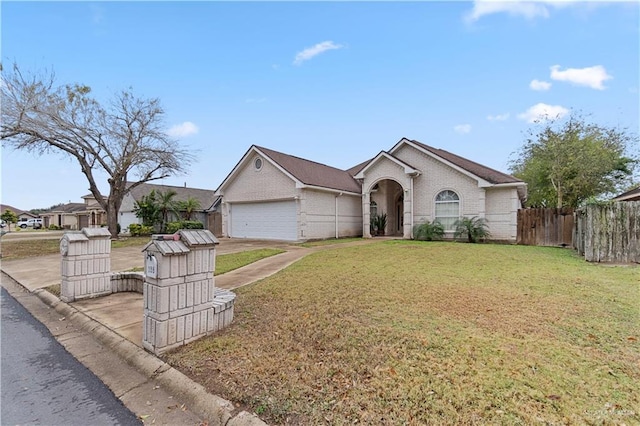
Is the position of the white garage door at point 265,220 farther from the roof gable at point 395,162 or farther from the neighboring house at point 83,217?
the neighboring house at point 83,217

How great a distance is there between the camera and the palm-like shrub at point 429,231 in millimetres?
16016

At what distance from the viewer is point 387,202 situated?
20.0m

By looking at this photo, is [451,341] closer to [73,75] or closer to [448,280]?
[448,280]

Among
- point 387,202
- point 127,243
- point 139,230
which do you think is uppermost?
point 387,202

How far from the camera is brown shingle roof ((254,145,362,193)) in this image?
57.8ft

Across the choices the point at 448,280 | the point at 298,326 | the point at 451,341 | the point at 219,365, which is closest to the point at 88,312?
the point at 219,365

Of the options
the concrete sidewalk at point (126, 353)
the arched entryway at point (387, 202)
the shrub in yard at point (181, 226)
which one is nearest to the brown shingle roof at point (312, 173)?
the arched entryway at point (387, 202)

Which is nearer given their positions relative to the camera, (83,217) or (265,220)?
(265,220)

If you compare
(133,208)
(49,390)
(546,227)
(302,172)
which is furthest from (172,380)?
(133,208)

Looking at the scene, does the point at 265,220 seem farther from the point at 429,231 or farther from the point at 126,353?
the point at 126,353

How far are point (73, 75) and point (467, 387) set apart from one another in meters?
25.0

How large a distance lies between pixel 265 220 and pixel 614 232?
51.8ft

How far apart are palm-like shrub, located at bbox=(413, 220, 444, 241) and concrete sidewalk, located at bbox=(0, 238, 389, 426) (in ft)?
35.9

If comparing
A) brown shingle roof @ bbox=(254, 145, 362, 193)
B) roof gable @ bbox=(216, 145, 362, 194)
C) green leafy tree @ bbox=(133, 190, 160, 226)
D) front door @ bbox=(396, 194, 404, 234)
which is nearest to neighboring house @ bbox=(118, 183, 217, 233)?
green leafy tree @ bbox=(133, 190, 160, 226)
